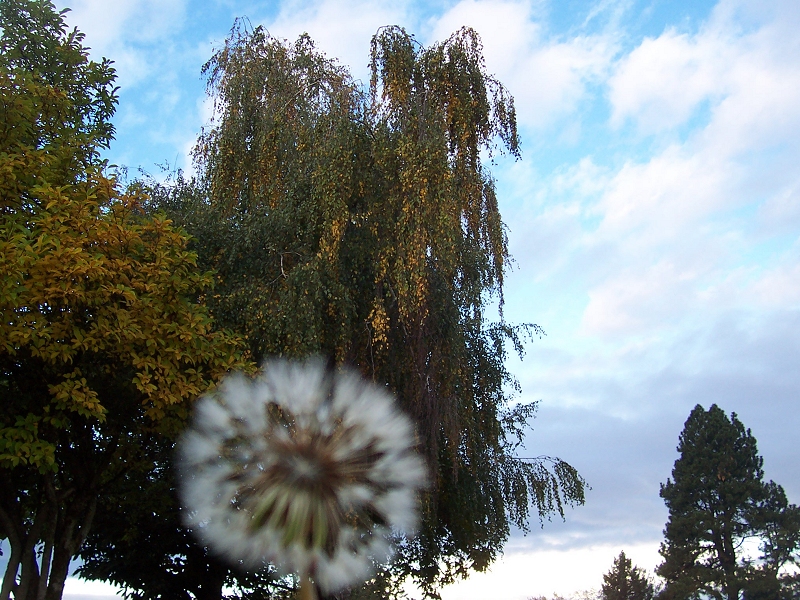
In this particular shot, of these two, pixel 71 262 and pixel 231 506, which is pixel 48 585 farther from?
pixel 71 262

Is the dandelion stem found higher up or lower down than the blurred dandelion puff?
lower down

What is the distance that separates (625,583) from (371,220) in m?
48.5

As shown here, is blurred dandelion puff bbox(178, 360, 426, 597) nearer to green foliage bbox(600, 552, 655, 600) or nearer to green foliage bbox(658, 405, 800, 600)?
green foliage bbox(658, 405, 800, 600)

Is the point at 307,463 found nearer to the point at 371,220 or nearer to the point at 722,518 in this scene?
the point at 371,220

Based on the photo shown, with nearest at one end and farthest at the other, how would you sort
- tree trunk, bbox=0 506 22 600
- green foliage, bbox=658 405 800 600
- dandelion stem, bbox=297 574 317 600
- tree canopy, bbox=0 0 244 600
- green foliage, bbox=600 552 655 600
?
tree canopy, bbox=0 0 244 600 < tree trunk, bbox=0 506 22 600 < dandelion stem, bbox=297 574 317 600 < green foliage, bbox=658 405 800 600 < green foliage, bbox=600 552 655 600

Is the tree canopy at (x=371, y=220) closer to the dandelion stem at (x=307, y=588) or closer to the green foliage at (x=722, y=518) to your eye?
the dandelion stem at (x=307, y=588)

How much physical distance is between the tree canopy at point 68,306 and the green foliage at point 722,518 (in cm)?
3823

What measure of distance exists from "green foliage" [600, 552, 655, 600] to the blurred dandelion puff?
44471mm

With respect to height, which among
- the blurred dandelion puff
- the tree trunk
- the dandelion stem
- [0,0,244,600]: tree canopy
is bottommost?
the dandelion stem

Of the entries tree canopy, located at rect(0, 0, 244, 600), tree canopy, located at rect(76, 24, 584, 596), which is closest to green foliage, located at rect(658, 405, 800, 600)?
tree canopy, located at rect(76, 24, 584, 596)

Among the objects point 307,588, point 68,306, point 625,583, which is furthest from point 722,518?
point 68,306

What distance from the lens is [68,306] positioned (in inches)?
490

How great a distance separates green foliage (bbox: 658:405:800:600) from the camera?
145 ft

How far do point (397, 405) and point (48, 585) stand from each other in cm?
668
